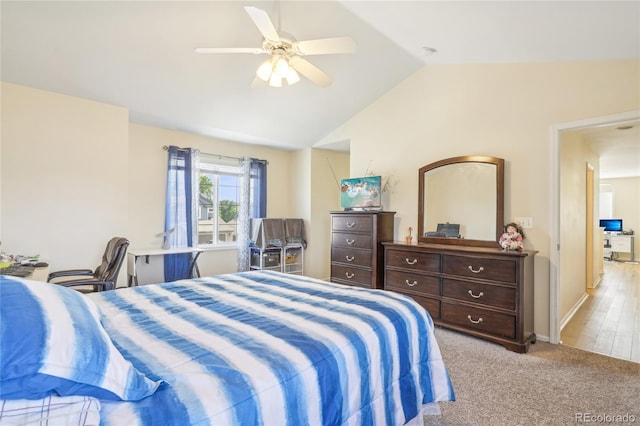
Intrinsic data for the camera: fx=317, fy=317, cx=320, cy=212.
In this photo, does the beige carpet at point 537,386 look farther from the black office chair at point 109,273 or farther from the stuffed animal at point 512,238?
the black office chair at point 109,273

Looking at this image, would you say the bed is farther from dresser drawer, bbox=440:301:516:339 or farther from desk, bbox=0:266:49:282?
dresser drawer, bbox=440:301:516:339

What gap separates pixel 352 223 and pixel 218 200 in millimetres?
2390

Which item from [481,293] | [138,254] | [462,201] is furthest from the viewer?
[138,254]

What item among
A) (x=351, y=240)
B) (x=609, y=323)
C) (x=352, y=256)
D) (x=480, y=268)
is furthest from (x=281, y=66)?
(x=609, y=323)

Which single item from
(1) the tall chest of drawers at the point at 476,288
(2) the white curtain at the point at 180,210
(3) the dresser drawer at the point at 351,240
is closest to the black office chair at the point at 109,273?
(2) the white curtain at the point at 180,210

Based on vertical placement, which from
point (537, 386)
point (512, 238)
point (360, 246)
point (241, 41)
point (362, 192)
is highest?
point (241, 41)

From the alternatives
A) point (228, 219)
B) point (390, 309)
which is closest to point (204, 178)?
point (228, 219)

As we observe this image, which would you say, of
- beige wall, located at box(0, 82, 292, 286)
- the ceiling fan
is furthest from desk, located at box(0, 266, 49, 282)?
the ceiling fan

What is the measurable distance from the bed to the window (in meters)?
3.14

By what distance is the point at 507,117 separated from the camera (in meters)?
3.28

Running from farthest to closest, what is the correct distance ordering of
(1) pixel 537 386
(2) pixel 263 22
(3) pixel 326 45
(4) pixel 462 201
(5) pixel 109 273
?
(4) pixel 462 201, (5) pixel 109 273, (3) pixel 326 45, (1) pixel 537 386, (2) pixel 263 22

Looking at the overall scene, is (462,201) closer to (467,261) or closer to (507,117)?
(467,261)

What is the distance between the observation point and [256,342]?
1.20 m

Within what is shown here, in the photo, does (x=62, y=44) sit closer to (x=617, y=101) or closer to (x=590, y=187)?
(x=617, y=101)
